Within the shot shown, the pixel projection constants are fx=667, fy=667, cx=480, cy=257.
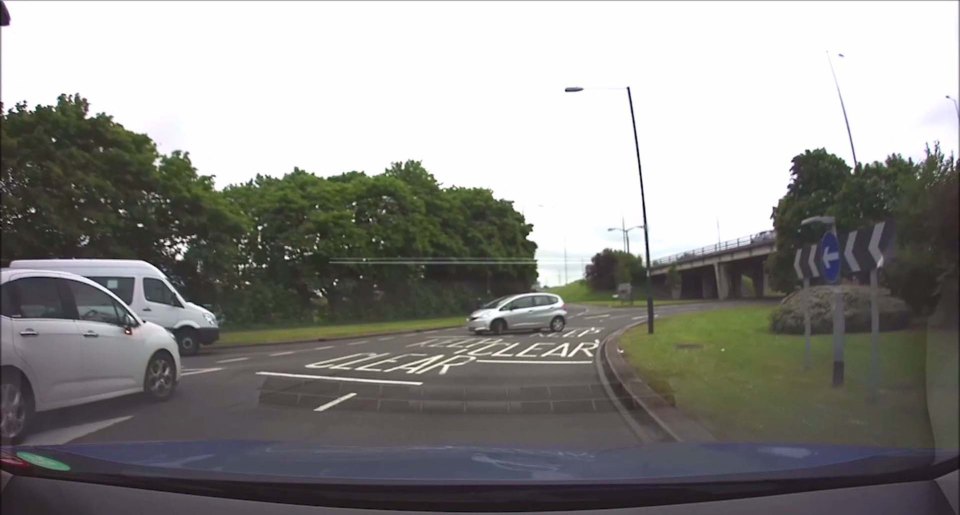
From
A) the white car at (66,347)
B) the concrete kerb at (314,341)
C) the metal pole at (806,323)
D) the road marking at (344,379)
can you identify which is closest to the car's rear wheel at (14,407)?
the white car at (66,347)

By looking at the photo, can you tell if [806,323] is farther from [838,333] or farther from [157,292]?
[157,292]

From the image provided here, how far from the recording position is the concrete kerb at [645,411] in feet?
20.4

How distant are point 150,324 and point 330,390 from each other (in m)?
2.35

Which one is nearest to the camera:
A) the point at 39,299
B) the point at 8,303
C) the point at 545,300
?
the point at 8,303

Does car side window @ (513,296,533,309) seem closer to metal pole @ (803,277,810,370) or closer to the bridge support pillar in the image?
the bridge support pillar

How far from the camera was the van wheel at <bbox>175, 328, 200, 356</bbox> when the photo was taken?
566 centimetres

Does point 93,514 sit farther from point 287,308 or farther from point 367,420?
point 287,308

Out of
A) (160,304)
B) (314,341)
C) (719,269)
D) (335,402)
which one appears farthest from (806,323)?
(160,304)

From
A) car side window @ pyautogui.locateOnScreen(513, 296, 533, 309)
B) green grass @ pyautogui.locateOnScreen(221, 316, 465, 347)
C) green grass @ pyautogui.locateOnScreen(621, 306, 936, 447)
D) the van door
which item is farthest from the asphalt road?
car side window @ pyautogui.locateOnScreen(513, 296, 533, 309)

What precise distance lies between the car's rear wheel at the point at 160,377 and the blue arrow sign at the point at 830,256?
18.9 feet

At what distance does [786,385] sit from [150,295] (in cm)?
622

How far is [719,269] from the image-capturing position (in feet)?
28.1

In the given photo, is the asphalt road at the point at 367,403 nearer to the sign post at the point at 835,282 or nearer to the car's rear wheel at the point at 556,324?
the sign post at the point at 835,282

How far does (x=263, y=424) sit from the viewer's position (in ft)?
19.5
